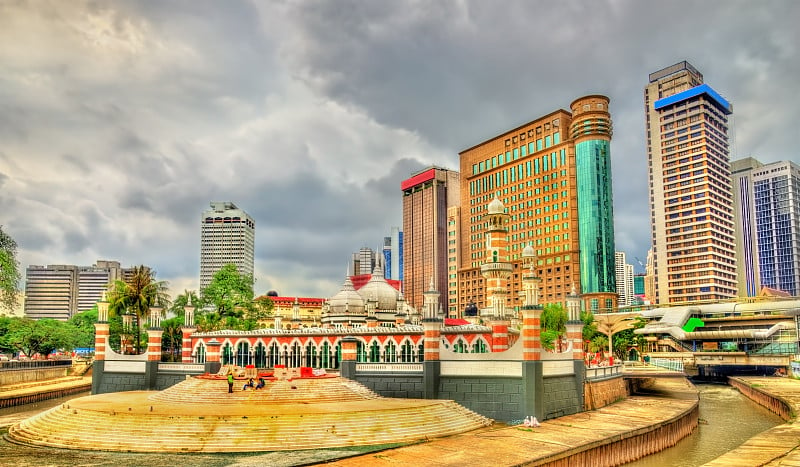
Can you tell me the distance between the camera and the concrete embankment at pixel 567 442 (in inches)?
964

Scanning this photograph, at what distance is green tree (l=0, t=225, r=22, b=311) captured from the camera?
5103 centimetres

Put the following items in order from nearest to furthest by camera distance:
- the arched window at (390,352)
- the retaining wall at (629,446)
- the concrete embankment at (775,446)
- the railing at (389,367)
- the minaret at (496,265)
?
the concrete embankment at (775,446), the retaining wall at (629,446), the railing at (389,367), the arched window at (390,352), the minaret at (496,265)

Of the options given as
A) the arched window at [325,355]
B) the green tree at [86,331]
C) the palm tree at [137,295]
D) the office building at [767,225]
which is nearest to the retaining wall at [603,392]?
the arched window at [325,355]

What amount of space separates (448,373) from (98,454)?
1799 cm

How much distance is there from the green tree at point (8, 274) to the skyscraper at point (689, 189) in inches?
4769

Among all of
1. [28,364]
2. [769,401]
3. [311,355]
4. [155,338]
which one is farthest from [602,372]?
[28,364]

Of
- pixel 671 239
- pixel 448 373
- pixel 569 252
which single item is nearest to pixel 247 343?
pixel 448 373

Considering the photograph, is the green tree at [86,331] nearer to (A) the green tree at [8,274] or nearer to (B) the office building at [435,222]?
(A) the green tree at [8,274]

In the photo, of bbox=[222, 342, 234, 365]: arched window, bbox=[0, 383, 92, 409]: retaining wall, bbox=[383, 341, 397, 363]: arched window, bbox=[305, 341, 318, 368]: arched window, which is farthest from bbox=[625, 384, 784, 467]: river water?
bbox=[0, 383, 92, 409]: retaining wall

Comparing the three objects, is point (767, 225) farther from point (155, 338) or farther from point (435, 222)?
point (155, 338)

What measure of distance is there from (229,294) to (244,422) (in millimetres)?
40117

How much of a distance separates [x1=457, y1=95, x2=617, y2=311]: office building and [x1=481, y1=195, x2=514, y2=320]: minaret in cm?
5890

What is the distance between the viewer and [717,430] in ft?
139

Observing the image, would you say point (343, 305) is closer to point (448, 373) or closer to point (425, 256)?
point (448, 373)
